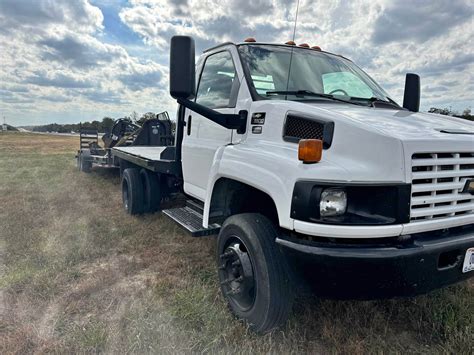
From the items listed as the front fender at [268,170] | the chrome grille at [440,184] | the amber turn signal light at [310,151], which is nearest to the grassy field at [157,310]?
the front fender at [268,170]

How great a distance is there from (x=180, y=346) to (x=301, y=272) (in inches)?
39.3

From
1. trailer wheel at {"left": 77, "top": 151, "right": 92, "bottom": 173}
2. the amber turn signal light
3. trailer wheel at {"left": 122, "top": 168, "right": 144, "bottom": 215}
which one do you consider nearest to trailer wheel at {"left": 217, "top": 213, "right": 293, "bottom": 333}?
the amber turn signal light

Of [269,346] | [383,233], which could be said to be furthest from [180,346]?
[383,233]

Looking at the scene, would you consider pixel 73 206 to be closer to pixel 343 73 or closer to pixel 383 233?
pixel 343 73

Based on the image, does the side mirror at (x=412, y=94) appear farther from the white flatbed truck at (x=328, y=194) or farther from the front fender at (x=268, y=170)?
the front fender at (x=268, y=170)

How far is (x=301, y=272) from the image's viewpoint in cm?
242

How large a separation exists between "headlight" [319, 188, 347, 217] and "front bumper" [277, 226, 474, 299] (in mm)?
180

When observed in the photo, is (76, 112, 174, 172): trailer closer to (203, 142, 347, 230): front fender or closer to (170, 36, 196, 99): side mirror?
(203, 142, 347, 230): front fender

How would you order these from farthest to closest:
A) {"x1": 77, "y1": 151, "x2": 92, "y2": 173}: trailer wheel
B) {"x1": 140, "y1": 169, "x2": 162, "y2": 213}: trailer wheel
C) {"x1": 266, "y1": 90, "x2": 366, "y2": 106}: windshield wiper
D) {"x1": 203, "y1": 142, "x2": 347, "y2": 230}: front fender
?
1. {"x1": 77, "y1": 151, "x2": 92, "y2": 173}: trailer wheel
2. {"x1": 140, "y1": 169, "x2": 162, "y2": 213}: trailer wheel
3. {"x1": 266, "y1": 90, "x2": 366, "y2": 106}: windshield wiper
4. {"x1": 203, "y1": 142, "x2": 347, "y2": 230}: front fender

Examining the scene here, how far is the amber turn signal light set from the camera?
2348mm

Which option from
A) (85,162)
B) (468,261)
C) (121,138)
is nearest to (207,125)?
(468,261)

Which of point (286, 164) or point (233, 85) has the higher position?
point (233, 85)

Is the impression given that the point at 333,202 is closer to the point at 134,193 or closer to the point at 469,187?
the point at 469,187

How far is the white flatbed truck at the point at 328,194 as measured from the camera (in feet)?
7.29
